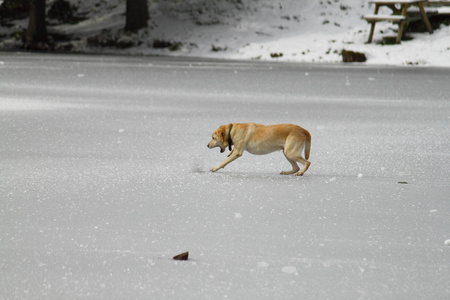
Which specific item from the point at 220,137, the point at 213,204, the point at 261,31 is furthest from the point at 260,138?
the point at 261,31

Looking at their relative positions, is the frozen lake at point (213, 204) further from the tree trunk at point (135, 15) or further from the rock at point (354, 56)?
the tree trunk at point (135, 15)

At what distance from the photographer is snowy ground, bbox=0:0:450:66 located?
23.5 metres

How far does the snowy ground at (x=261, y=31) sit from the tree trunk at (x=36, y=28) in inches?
49.5

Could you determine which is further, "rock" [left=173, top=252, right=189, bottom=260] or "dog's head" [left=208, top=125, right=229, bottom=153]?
"dog's head" [left=208, top=125, right=229, bottom=153]

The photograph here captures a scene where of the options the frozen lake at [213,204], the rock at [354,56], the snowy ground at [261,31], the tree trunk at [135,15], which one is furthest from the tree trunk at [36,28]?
the frozen lake at [213,204]

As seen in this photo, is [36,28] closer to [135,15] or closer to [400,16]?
Result: [135,15]

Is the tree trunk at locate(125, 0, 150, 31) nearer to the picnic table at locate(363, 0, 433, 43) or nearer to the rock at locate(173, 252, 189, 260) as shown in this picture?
the picnic table at locate(363, 0, 433, 43)

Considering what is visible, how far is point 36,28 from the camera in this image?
98.7 feet

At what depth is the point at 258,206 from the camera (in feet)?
16.3

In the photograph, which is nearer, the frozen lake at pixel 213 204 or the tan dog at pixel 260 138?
the frozen lake at pixel 213 204

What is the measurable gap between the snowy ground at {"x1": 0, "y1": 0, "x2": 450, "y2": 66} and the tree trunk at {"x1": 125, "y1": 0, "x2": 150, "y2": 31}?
0.48 meters

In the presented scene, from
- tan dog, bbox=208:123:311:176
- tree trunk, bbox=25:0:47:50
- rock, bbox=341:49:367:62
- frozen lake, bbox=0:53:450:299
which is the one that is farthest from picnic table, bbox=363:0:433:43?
tan dog, bbox=208:123:311:176

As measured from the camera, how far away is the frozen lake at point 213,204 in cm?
341

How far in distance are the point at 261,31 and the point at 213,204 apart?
2463 cm
